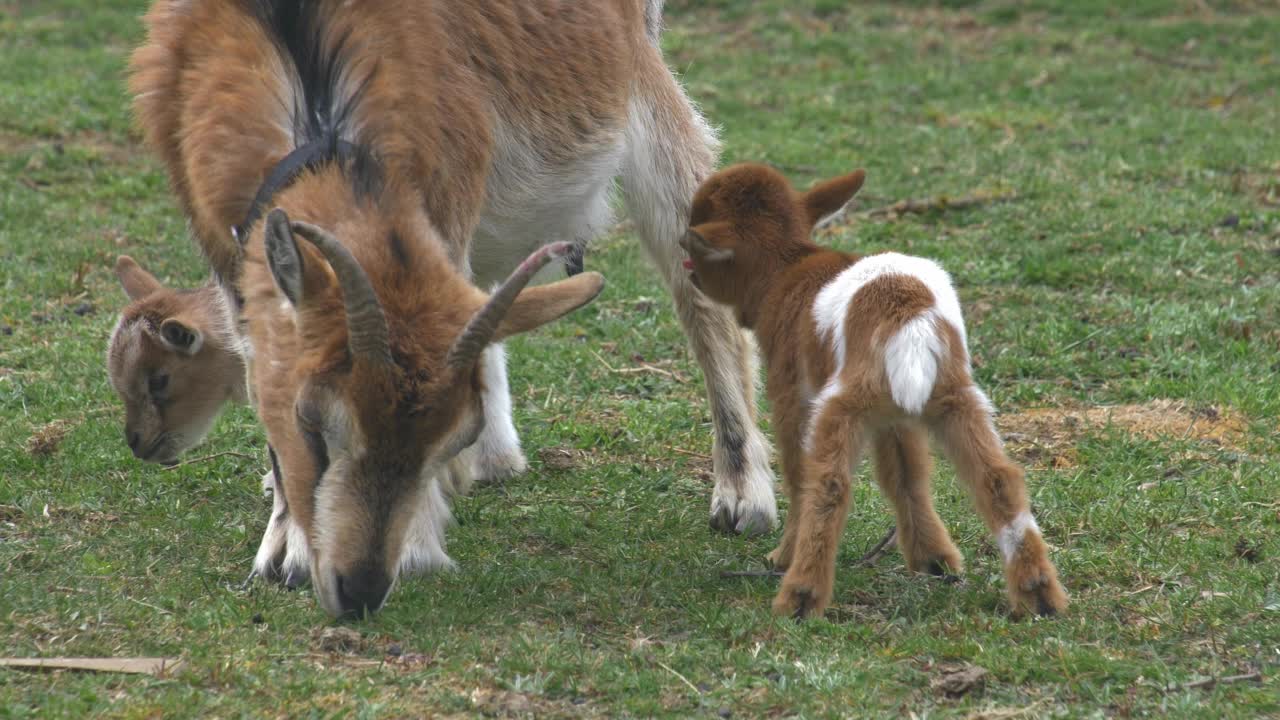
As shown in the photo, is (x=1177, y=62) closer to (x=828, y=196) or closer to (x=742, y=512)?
(x=742, y=512)

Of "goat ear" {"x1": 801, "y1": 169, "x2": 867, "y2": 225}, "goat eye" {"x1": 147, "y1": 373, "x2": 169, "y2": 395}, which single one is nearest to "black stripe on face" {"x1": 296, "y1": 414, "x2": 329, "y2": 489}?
"goat ear" {"x1": 801, "y1": 169, "x2": 867, "y2": 225}

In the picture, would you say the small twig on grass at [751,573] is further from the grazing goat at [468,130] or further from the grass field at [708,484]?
the grazing goat at [468,130]

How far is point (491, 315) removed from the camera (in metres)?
3.92

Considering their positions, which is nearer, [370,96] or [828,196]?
[370,96]

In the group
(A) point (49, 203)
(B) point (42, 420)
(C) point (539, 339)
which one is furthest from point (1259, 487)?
(A) point (49, 203)

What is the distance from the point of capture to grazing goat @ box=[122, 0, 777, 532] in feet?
15.4

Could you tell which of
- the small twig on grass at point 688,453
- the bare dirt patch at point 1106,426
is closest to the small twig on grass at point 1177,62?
the bare dirt patch at point 1106,426

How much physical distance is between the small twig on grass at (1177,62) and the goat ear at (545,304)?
32.8 feet

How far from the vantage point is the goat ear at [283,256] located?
3.94m

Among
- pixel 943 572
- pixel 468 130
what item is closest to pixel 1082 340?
pixel 943 572

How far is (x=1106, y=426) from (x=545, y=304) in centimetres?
292

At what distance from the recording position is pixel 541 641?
13.9 ft

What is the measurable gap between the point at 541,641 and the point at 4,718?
133 cm

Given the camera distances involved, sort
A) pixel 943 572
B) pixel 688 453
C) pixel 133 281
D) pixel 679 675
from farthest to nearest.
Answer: pixel 133 281 < pixel 688 453 < pixel 943 572 < pixel 679 675
